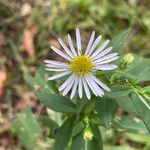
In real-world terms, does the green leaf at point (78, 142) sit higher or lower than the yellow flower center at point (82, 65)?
lower

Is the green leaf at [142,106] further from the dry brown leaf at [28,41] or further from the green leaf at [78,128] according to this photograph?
the dry brown leaf at [28,41]

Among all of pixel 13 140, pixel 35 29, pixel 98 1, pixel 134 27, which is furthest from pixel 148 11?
pixel 13 140

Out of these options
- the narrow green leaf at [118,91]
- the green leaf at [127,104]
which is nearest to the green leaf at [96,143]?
the green leaf at [127,104]

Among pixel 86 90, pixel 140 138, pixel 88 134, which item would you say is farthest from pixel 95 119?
pixel 140 138

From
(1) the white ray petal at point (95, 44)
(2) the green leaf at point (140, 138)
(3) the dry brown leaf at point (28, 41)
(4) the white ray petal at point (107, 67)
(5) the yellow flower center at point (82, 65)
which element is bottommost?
(4) the white ray petal at point (107, 67)

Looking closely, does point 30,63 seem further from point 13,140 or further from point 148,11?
point 148,11
